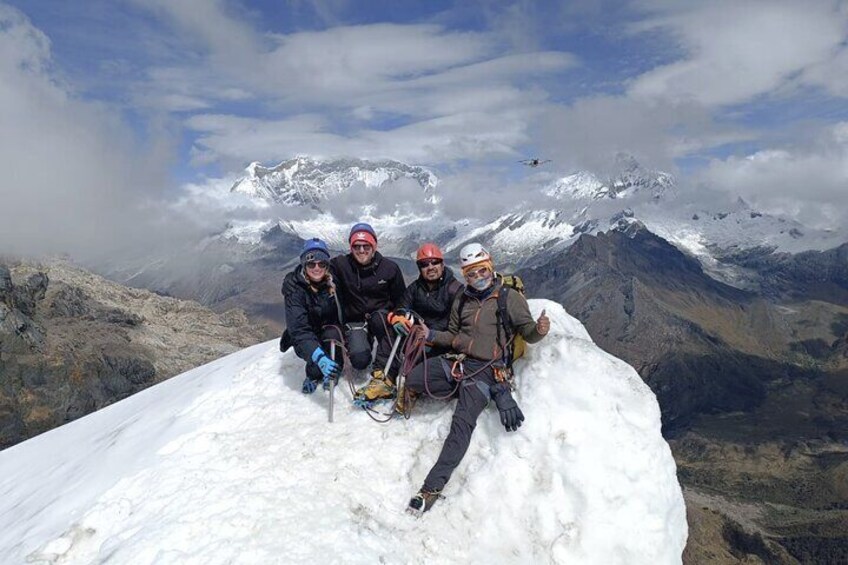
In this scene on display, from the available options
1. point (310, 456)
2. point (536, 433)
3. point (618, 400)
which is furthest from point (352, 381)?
point (618, 400)

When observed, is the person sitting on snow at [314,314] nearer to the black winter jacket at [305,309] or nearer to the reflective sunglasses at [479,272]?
the black winter jacket at [305,309]

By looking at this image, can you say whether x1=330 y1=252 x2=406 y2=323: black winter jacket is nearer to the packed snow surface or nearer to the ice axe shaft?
the ice axe shaft

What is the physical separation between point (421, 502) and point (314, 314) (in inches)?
219

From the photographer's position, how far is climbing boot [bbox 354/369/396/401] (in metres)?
13.3

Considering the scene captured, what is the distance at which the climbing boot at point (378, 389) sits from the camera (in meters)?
13.3

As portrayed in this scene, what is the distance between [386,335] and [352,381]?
1409mm

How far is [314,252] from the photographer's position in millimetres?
13438

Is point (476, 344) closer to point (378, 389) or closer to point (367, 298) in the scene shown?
point (378, 389)

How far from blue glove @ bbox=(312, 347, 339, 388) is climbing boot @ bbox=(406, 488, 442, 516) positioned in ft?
11.6

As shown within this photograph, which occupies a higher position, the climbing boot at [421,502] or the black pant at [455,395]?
the black pant at [455,395]

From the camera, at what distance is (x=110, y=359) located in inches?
6781

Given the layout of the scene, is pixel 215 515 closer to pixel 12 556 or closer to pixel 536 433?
Answer: pixel 12 556

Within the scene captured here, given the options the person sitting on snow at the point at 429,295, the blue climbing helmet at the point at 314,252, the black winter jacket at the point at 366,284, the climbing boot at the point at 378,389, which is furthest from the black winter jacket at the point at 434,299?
the blue climbing helmet at the point at 314,252

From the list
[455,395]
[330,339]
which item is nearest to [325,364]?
[330,339]
